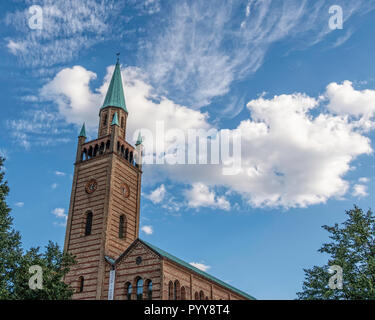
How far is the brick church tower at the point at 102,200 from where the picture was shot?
4519 cm

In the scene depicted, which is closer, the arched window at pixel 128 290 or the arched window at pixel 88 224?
the arched window at pixel 128 290

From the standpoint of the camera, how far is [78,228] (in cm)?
4878

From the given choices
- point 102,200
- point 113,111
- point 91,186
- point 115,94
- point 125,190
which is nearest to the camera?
point 102,200

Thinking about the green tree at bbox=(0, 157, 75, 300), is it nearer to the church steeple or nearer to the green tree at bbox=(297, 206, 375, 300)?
the green tree at bbox=(297, 206, 375, 300)

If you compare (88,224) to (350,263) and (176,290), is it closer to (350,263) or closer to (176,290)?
(176,290)

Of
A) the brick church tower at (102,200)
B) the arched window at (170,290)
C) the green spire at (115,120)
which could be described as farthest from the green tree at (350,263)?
the green spire at (115,120)

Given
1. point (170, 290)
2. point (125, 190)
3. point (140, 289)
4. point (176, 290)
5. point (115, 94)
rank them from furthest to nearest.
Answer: point (115, 94) → point (125, 190) → point (176, 290) → point (140, 289) → point (170, 290)

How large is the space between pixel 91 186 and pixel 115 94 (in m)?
15.9

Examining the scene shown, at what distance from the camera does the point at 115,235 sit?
47.8 meters

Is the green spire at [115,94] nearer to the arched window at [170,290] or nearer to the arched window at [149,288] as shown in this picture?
the arched window at [149,288]

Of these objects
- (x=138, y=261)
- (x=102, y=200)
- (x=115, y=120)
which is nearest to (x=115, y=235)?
(x=102, y=200)
